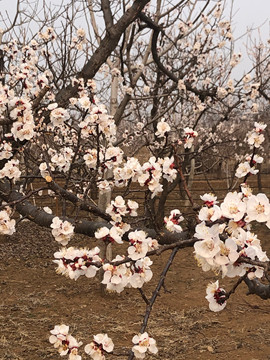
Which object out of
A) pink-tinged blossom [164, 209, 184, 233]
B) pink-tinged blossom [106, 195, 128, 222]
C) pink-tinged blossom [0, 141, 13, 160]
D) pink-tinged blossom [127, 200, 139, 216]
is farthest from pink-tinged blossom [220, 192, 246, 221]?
pink-tinged blossom [0, 141, 13, 160]

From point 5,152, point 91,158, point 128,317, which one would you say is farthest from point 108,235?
point 128,317

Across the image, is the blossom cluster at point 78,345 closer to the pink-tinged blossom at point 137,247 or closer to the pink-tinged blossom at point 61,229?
the pink-tinged blossom at point 137,247

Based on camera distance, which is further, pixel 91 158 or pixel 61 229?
pixel 91 158

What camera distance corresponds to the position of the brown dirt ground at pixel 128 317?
3879 mm

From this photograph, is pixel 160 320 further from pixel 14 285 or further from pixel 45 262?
pixel 45 262

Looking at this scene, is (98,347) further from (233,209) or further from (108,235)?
(233,209)

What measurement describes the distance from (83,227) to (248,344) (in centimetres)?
255

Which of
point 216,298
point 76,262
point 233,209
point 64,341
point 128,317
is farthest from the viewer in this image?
point 128,317

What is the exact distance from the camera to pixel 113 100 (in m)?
5.63

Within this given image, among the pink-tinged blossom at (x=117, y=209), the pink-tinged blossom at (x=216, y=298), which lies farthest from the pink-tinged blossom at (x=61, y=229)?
the pink-tinged blossom at (x=216, y=298)

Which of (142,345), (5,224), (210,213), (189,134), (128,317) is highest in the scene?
(189,134)

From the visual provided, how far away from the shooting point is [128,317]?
473cm

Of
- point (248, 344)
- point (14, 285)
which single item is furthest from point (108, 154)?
point (14, 285)

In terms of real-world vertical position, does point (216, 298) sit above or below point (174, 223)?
below
